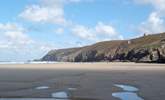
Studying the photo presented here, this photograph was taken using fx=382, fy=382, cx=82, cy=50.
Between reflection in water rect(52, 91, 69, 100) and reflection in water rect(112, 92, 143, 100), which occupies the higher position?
reflection in water rect(52, 91, 69, 100)

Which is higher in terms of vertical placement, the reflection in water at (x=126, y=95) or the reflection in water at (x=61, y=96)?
the reflection in water at (x=61, y=96)

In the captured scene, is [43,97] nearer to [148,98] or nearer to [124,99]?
[124,99]

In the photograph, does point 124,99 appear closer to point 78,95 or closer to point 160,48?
point 78,95

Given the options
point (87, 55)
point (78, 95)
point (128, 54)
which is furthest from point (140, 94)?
point (87, 55)

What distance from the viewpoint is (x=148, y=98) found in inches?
848

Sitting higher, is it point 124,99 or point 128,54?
point 128,54

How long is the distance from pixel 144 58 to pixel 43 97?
88426 millimetres

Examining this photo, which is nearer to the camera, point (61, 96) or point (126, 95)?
point (61, 96)

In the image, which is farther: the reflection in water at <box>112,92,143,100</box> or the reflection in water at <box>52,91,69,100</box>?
the reflection in water at <box>112,92,143,100</box>

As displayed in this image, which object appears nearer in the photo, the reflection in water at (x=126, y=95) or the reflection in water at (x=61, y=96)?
the reflection in water at (x=61, y=96)

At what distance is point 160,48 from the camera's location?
104562mm

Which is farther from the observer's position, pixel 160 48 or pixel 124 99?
pixel 160 48

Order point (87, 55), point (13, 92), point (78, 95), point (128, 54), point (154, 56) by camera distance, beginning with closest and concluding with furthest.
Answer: point (78, 95) < point (13, 92) < point (154, 56) < point (128, 54) < point (87, 55)

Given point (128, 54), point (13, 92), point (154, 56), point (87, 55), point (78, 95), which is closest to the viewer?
point (78, 95)
